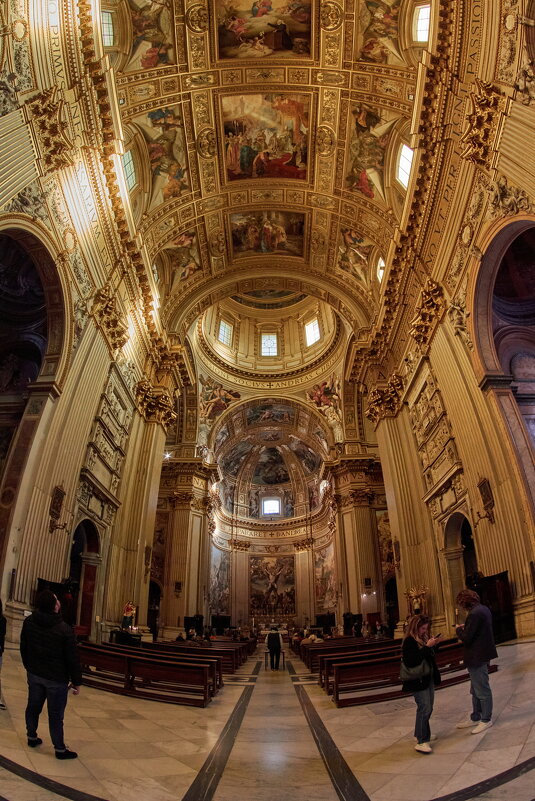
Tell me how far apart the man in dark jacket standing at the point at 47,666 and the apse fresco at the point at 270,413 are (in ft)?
96.9

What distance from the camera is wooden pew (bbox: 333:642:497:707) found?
7406 millimetres

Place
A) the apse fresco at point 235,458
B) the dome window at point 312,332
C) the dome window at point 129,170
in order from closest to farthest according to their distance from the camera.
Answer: the dome window at point 129,170 → the dome window at point 312,332 → the apse fresco at point 235,458

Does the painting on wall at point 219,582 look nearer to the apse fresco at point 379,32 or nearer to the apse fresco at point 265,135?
the apse fresco at point 265,135

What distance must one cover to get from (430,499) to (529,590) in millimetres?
6233

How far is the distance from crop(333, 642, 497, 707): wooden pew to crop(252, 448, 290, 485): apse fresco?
33409 millimetres

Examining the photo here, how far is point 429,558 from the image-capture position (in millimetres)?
16297

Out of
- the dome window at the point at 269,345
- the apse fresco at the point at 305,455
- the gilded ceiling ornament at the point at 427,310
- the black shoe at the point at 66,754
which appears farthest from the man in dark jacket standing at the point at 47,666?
the apse fresco at the point at 305,455

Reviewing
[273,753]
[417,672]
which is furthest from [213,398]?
[417,672]

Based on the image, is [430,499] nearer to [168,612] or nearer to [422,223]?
[422,223]

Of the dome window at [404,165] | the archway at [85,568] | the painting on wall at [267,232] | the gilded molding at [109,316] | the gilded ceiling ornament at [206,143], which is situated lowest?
the archway at [85,568]

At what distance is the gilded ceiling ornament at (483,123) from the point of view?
35.1 ft

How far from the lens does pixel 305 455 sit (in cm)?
4081

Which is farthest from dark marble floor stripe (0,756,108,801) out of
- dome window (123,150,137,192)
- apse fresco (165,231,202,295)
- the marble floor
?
apse fresco (165,231,202,295)

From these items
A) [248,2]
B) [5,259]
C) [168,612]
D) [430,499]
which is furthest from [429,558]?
[248,2]
